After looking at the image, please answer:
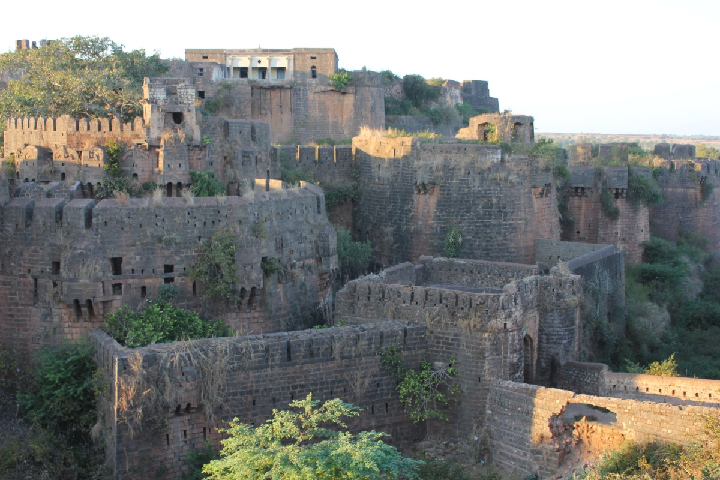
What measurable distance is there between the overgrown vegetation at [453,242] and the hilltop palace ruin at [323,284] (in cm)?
20

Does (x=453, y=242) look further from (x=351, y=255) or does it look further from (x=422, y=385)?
(x=422, y=385)

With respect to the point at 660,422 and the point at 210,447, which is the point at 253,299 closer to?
the point at 210,447

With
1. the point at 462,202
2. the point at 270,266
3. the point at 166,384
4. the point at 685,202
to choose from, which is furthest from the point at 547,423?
the point at 685,202

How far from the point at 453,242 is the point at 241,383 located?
1089 centimetres

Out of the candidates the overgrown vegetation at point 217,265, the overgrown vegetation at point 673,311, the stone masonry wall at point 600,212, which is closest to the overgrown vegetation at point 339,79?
the stone masonry wall at point 600,212

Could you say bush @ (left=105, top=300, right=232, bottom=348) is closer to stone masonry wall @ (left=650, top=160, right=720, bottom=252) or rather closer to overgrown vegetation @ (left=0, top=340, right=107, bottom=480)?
overgrown vegetation @ (left=0, top=340, right=107, bottom=480)

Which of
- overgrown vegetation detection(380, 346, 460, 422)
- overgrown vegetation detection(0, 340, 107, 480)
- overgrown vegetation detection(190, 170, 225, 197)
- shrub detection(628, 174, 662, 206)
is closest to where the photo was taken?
overgrown vegetation detection(0, 340, 107, 480)

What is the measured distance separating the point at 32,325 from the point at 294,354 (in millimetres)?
6224

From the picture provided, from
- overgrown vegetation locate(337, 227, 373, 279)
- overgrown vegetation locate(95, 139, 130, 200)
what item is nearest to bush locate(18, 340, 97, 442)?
overgrown vegetation locate(95, 139, 130, 200)

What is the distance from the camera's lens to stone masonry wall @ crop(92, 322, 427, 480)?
14.9 metres

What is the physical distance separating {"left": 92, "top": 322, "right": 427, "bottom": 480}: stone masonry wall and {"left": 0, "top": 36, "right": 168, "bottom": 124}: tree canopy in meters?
10.5

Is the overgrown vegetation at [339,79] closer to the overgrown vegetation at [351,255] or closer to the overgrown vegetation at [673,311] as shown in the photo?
the overgrown vegetation at [351,255]

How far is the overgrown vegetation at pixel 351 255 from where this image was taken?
24391 millimetres

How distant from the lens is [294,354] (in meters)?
15.8
